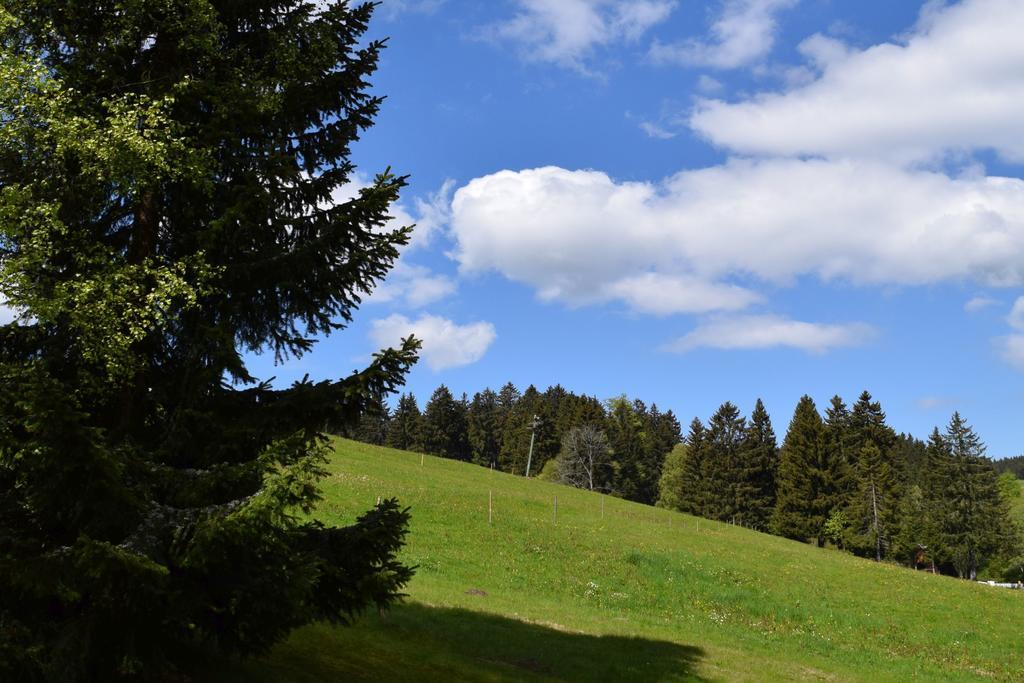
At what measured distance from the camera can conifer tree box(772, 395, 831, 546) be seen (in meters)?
84.2

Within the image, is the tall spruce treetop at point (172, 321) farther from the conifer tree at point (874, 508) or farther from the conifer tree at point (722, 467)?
the conifer tree at point (722, 467)

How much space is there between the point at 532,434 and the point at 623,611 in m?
102

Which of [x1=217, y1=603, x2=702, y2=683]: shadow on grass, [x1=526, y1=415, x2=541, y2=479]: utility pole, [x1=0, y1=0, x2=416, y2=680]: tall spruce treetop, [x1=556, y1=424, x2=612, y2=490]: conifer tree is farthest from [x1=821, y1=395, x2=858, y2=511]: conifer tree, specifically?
[x1=0, y1=0, x2=416, y2=680]: tall spruce treetop

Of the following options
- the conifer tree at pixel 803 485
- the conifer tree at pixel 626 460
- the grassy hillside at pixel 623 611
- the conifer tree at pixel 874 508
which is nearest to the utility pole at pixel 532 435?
the conifer tree at pixel 626 460

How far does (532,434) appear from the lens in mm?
129750

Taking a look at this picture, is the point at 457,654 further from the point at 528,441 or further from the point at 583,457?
the point at 528,441

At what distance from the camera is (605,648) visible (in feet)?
65.2

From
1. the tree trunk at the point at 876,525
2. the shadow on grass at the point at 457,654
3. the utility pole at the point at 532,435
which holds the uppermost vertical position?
the utility pole at the point at 532,435

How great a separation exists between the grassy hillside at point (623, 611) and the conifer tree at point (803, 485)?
34.5 meters

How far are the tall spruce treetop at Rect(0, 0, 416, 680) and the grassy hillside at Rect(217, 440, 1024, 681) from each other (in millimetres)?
3191

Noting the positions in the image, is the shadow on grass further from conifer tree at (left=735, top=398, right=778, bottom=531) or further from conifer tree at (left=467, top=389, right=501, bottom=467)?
conifer tree at (left=467, top=389, right=501, bottom=467)

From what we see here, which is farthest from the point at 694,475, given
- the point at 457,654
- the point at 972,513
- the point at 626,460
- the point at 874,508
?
the point at 457,654

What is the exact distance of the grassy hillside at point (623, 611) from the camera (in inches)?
646

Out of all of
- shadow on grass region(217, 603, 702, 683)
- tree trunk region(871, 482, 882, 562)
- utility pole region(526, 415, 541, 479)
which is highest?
utility pole region(526, 415, 541, 479)
